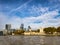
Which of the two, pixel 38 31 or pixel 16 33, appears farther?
pixel 38 31

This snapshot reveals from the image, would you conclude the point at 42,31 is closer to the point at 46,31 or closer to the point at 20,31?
the point at 46,31

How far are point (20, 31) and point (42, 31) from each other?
4580 millimetres

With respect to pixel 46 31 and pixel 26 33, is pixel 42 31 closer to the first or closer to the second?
pixel 46 31

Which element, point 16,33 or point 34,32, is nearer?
point 16,33

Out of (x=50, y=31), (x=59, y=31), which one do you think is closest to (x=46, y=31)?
(x=50, y=31)

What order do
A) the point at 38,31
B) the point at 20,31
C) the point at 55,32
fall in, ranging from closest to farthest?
the point at 20,31 < the point at 55,32 < the point at 38,31

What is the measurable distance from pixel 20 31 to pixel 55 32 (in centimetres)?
583

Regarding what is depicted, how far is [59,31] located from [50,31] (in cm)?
217

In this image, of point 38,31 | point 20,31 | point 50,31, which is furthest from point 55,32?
point 20,31

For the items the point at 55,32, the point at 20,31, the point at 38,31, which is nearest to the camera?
the point at 20,31

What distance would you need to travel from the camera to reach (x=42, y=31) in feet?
105

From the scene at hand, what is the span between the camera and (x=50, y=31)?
31.8 meters

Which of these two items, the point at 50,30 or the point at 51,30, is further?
the point at 50,30

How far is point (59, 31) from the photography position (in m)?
30.0
